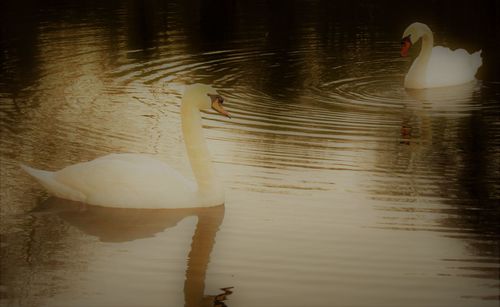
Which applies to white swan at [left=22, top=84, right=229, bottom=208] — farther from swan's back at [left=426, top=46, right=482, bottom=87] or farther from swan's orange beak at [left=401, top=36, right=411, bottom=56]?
swan's orange beak at [left=401, top=36, right=411, bottom=56]

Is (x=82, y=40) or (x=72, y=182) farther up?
(x=72, y=182)

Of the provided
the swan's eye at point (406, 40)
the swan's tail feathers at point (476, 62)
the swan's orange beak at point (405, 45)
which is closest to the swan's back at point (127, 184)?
the swan's orange beak at point (405, 45)

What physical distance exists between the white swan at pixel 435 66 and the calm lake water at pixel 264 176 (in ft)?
0.64

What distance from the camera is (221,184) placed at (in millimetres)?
8492

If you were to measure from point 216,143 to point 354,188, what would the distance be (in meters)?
2.21

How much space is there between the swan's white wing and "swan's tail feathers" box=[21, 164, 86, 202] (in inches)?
1.8

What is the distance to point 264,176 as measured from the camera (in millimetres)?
9375

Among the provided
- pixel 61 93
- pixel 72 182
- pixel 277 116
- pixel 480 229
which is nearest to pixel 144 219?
pixel 72 182

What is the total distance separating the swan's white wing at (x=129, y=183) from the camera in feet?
26.8

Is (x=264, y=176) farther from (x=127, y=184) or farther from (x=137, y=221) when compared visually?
(x=137, y=221)

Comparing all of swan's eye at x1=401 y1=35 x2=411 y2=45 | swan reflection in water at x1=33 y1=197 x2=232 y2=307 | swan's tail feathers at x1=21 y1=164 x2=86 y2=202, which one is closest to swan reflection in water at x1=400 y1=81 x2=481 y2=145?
swan's eye at x1=401 y1=35 x2=411 y2=45

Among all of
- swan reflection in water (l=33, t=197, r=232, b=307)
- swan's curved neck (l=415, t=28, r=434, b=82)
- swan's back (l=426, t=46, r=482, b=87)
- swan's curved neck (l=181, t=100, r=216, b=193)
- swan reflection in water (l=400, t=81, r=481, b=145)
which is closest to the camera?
swan reflection in water (l=33, t=197, r=232, b=307)

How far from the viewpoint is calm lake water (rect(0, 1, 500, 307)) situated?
6637 millimetres

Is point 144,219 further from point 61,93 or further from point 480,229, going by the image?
point 61,93
